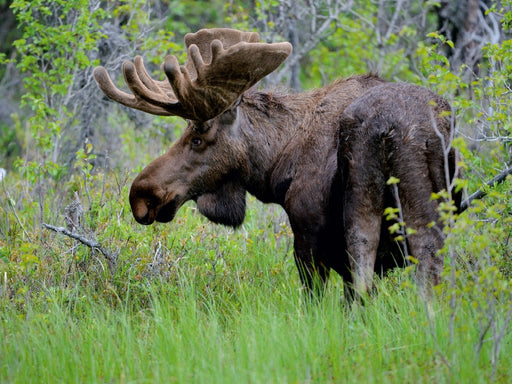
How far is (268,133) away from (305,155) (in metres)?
0.48

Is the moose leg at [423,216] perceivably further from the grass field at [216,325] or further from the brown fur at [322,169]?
the grass field at [216,325]

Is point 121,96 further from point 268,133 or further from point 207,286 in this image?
point 207,286

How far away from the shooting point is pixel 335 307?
185 inches

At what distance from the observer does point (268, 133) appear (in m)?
5.65

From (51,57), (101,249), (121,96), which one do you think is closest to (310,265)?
(101,249)

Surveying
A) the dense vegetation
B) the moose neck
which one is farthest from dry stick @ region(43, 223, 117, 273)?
the moose neck

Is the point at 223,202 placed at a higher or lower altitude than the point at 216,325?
higher

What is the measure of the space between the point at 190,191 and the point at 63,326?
1497 mm

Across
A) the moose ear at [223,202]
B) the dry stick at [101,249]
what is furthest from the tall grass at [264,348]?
the moose ear at [223,202]

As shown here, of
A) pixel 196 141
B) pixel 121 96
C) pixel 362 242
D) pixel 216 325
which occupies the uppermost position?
pixel 121 96

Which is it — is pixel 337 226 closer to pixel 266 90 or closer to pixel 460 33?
pixel 266 90

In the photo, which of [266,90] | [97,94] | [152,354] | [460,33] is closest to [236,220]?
[266,90]

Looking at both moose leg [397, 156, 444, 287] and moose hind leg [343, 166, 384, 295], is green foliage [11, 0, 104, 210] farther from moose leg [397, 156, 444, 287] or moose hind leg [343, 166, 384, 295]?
moose leg [397, 156, 444, 287]

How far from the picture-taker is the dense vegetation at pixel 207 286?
391cm
